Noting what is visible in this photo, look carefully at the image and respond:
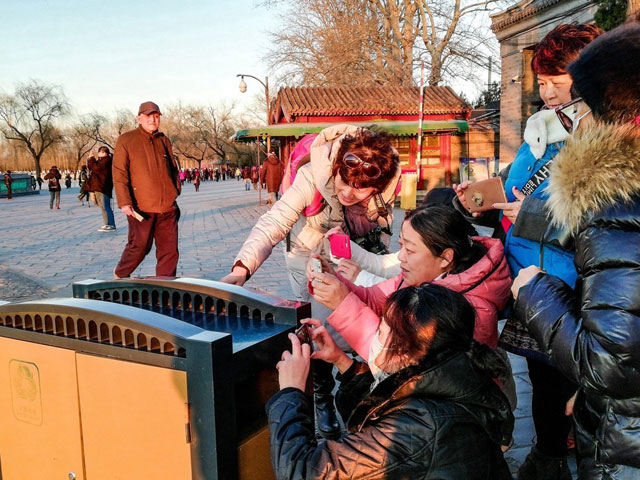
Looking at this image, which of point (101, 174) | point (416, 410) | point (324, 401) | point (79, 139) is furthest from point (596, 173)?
point (79, 139)

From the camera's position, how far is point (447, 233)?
2.23 meters

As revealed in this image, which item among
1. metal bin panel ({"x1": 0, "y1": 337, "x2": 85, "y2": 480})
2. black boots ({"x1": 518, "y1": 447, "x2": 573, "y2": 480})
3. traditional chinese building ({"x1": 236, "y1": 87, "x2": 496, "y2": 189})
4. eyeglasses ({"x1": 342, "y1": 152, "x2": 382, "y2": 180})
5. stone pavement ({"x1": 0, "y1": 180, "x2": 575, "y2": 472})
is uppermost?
traditional chinese building ({"x1": 236, "y1": 87, "x2": 496, "y2": 189})

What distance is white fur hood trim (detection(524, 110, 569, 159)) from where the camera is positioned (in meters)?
2.28

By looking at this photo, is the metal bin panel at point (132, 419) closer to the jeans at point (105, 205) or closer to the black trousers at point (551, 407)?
the black trousers at point (551, 407)

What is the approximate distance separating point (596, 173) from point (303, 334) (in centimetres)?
92

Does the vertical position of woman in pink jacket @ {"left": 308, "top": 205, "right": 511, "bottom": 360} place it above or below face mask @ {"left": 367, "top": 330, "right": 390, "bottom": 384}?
above

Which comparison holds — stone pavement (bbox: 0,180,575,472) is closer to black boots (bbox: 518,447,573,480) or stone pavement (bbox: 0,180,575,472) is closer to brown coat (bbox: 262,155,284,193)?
black boots (bbox: 518,447,573,480)

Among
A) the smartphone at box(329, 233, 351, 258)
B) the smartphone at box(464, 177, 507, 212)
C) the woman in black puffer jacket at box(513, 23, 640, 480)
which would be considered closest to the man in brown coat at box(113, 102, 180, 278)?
the smartphone at box(329, 233, 351, 258)

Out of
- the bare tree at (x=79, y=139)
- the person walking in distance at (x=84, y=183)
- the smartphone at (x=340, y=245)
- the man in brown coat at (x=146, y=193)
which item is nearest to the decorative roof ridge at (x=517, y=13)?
the person walking in distance at (x=84, y=183)

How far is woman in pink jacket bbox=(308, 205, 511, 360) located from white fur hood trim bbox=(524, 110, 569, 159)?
43cm

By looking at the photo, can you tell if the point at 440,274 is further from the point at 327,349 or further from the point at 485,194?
the point at 327,349

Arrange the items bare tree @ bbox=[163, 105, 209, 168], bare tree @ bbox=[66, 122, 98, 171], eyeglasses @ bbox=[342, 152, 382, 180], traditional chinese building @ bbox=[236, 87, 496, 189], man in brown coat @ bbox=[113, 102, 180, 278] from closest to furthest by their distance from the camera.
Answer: eyeglasses @ bbox=[342, 152, 382, 180] → man in brown coat @ bbox=[113, 102, 180, 278] → traditional chinese building @ bbox=[236, 87, 496, 189] → bare tree @ bbox=[66, 122, 98, 171] → bare tree @ bbox=[163, 105, 209, 168]

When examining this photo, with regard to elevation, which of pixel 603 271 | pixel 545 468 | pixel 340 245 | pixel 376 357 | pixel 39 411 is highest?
pixel 603 271

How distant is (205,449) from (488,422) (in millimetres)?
751
